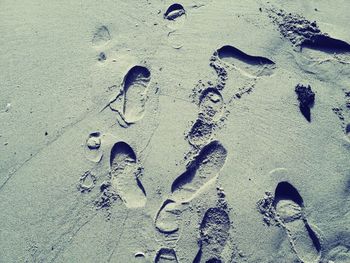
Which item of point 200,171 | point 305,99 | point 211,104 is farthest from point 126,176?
point 305,99

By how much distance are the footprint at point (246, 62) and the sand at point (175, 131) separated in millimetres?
20

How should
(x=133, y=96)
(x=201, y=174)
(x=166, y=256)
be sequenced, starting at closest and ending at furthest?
(x=166, y=256)
(x=201, y=174)
(x=133, y=96)

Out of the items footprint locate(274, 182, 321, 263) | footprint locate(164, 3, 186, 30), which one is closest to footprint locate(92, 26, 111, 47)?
footprint locate(164, 3, 186, 30)

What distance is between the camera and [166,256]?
18.5 ft

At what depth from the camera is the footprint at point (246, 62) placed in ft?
20.1

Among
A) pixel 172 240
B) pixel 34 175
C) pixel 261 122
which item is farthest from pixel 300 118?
pixel 34 175

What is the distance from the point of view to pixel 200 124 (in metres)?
5.96

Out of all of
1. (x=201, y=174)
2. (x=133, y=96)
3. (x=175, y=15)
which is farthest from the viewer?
(x=175, y=15)

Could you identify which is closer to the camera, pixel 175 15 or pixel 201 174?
pixel 201 174

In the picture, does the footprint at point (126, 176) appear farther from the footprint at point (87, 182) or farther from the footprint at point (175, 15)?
A: the footprint at point (175, 15)

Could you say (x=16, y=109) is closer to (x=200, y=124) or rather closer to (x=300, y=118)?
(x=200, y=124)

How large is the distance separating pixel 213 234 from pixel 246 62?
2.90m

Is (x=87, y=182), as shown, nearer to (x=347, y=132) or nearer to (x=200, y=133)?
(x=200, y=133)

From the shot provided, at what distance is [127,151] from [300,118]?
289 centimetres
